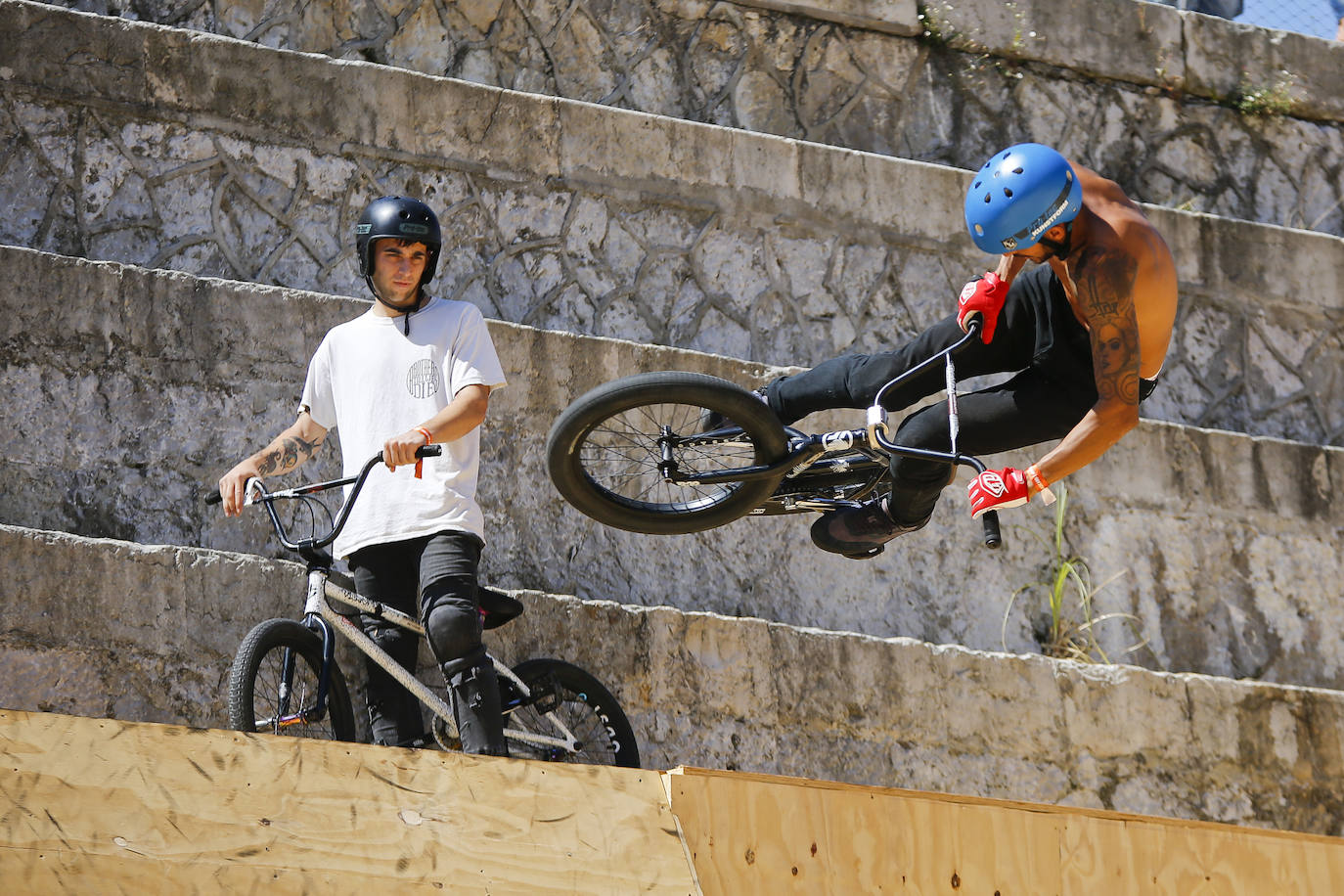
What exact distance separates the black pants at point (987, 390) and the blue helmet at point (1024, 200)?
12.6 inches

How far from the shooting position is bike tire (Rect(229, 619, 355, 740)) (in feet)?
12.5

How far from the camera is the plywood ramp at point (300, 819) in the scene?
88.5 inches

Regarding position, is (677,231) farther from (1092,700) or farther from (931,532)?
(1092,700)

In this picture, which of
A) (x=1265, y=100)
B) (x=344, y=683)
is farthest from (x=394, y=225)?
(x=1265, y=100)

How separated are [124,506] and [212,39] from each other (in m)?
2.34

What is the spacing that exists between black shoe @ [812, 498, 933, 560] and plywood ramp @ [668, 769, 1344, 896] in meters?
1.31

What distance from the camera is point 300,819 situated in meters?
2.39

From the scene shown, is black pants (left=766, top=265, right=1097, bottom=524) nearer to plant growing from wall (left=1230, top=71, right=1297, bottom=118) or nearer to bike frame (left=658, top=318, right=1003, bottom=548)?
bike frame (left=658, top=318, right=1003, bottom=548)

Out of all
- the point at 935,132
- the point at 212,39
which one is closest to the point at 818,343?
the point at 935,132

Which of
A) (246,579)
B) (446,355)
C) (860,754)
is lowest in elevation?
(860,754)

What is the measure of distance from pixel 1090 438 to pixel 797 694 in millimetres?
2136

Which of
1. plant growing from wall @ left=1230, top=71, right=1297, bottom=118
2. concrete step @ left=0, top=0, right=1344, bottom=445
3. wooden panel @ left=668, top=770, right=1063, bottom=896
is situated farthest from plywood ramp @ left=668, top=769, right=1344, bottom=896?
plant growing from wall @ left=1230, top=71, right=1297, bottom=118

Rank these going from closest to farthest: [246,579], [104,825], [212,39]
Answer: [104,825], [246,579], [212,39]

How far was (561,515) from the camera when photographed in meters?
5.79
